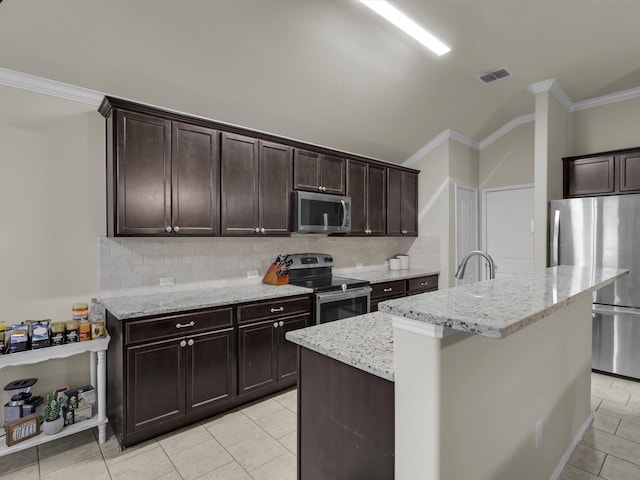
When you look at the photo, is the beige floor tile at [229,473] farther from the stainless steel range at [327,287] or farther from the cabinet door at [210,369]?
the stainless steel range at [327,287]

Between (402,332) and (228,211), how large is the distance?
235 centimetres

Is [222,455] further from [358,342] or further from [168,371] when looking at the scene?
[358,342]

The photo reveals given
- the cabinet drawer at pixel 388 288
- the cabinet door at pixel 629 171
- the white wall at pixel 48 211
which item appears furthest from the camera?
the cabinet drawer at pixel 388 288

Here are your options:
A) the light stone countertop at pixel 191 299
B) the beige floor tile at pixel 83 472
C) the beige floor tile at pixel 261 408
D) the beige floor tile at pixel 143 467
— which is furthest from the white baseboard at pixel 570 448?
the beige floor tile at pixel 83 472

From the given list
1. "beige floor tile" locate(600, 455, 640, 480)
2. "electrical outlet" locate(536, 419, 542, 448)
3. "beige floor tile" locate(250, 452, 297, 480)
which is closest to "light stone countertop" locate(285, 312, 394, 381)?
"electrical outlet" locate(536, 419, 542, 448)

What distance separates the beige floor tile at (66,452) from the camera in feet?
7.11

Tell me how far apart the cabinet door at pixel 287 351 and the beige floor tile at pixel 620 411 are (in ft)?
8.41

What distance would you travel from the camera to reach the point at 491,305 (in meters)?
1.06

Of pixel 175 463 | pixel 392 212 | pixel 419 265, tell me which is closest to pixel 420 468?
pixel 175 463

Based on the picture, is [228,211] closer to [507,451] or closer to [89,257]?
[89,257]

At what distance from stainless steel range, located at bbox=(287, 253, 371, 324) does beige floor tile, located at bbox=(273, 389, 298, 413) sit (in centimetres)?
68

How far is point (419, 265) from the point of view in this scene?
17.3ft

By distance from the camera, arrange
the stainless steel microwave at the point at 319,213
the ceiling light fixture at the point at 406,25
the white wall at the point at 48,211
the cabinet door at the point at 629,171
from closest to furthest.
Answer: the white wall at the point at 48,211 < the ceiling light fixture at the point at 406,25 < the stainless steel microwave at the point at 319,213 < the cabinet door at the point at 629,171

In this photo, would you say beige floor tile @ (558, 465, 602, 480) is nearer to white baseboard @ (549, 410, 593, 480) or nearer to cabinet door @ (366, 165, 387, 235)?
white baseboard @ (549, 410, 593, 480)
